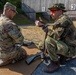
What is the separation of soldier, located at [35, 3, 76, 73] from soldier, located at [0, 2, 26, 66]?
483 millimetres

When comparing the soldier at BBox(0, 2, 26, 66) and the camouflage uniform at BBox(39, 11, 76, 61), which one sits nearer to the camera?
the camouflage uniform at BBox(39, 11, 76, 61)

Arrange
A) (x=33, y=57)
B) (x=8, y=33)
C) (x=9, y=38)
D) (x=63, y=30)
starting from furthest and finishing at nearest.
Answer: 1. (x=33, y=57)
2. (x=9, y=38)
3. (x=8, y=33)
4. (x=63, y=30)

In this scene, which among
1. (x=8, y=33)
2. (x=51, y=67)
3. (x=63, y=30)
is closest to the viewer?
(x=63, y=30)

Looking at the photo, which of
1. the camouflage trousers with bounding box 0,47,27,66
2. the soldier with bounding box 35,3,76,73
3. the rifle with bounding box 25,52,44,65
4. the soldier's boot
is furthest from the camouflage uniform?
the camouflage trousers with bounding box 0,47,27,66

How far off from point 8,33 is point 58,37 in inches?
37.8

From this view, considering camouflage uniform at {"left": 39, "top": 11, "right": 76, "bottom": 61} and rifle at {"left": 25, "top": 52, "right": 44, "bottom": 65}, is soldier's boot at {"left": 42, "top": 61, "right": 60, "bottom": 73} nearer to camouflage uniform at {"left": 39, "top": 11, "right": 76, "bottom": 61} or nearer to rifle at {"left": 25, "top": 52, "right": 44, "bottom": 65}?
camouflage uniform at {"left": 39, "top": 11, "right": 76, "bottom": 61}

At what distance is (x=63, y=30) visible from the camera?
14.6ft

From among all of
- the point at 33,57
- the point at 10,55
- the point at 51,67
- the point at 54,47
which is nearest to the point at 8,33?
the point at 10,55

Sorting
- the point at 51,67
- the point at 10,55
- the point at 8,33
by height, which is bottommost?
the point at 51,67

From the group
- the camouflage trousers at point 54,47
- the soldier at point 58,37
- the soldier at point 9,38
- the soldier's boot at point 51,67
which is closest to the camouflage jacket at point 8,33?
the soldier at point 9,38

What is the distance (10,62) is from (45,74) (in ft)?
2.85

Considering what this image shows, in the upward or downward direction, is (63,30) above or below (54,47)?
above

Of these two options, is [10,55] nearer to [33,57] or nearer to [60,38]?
[33,57]

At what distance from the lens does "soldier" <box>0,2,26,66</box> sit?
4.68 metres
